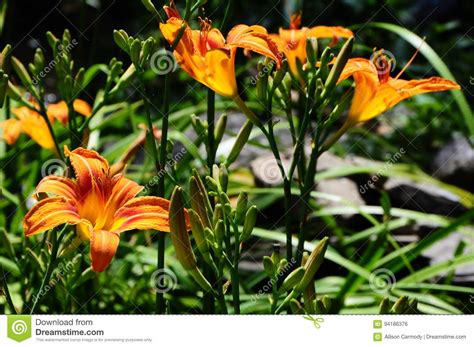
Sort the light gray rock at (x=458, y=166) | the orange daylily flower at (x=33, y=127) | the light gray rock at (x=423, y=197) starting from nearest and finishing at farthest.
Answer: the orange daylily flower at (x=33, y=127)
the light gray rock at (x=423, y=197)
the light gray rock at (x=458, y=166)

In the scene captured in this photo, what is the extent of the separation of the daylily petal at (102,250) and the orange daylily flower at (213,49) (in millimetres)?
203

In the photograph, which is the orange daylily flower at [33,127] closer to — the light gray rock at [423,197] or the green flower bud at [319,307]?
the green flower bud at [319,307]

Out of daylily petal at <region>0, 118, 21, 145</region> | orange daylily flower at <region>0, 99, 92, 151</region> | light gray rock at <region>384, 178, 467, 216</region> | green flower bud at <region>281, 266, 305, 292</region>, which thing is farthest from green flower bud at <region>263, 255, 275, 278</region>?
light gray rock at <region>384, 178, 467, 216</region>

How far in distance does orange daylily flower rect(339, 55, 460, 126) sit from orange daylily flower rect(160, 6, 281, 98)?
0.34ft

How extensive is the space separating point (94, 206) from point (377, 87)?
340 millimetres

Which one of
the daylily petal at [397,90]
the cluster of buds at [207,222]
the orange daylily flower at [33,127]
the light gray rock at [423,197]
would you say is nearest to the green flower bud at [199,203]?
the cluster of buds at [207,222]

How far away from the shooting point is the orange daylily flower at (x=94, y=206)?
713 millimetres

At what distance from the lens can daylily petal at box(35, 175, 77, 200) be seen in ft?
2.45

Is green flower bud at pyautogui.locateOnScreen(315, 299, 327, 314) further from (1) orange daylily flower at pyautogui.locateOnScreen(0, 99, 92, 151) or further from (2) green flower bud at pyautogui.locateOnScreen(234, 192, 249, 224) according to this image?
(1) orange daylily flower at pyautogui.locateOnScreen(0, 99, 92, 151)

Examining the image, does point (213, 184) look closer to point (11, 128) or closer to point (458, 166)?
point (11, 128)

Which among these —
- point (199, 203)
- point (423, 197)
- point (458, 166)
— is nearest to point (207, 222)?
point (199, 203)

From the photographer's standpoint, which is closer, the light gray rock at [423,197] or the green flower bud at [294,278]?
the green flower bud at [294,278]

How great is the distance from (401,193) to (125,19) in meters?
1.61

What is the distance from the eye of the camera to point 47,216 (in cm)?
71
